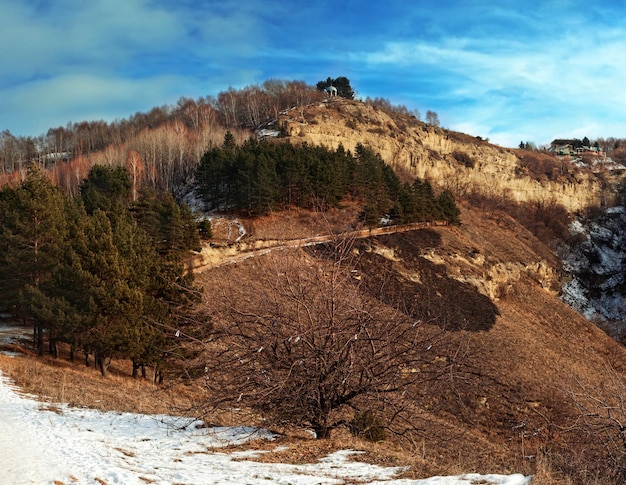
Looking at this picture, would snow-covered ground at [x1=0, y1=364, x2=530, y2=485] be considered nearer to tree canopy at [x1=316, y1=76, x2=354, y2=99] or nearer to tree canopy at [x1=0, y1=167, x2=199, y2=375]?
tree canopy at [x1=0, y1=167, x2=199, y2=375]

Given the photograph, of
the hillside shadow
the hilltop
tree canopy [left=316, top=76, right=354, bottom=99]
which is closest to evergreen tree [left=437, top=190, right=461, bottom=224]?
the hilltop

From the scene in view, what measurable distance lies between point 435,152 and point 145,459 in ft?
324

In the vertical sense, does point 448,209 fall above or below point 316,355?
above

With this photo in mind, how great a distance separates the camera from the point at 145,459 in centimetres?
703

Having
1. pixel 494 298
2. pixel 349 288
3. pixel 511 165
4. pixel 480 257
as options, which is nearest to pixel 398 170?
pixel 511 165

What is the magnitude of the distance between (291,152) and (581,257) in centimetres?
5774

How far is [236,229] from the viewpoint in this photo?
148 feet

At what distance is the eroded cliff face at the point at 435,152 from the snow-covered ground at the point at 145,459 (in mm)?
68487

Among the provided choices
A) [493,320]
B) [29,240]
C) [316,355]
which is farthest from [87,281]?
[493,320]

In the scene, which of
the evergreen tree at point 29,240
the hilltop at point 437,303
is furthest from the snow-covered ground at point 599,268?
the evergreen tree at point 29,240

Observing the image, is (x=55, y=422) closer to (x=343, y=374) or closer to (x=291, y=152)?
(x=343, y=374)

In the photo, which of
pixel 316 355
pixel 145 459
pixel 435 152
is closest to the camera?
pixel 145 459

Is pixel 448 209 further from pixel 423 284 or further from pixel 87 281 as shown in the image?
pixel 87 281

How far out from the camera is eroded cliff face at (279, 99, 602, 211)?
270 ft
